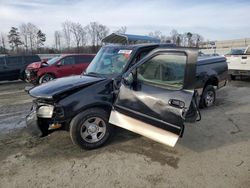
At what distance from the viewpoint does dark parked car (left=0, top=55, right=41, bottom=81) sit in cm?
1452

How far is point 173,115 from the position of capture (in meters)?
3.50

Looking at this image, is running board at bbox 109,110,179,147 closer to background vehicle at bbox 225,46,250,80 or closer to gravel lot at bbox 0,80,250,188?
gravel lot at bbox 0,80,250,188

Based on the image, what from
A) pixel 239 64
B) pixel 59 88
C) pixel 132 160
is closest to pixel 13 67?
pixel 59 88

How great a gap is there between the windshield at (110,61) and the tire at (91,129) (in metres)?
1.00

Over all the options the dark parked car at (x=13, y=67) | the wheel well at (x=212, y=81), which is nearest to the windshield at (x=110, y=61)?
the wheel well at (x=212, y=81)

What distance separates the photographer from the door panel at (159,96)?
136 inches

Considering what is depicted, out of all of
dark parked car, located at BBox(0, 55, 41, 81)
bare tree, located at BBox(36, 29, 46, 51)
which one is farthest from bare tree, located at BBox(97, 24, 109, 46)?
dark parked car, located at BBox(0, 55, 41, 81)

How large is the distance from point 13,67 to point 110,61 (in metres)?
11.9

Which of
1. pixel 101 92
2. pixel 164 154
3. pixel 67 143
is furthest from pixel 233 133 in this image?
pixel 67 143

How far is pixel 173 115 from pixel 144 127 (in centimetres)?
59

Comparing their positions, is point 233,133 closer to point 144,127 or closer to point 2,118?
point 144,127

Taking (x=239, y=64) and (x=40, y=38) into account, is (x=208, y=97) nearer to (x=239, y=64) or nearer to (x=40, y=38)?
(x=239, y=64)

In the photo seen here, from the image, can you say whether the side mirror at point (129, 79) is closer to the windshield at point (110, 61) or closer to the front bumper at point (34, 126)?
the windshield at point (110, 61)

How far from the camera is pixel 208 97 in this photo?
7082 millimetres
